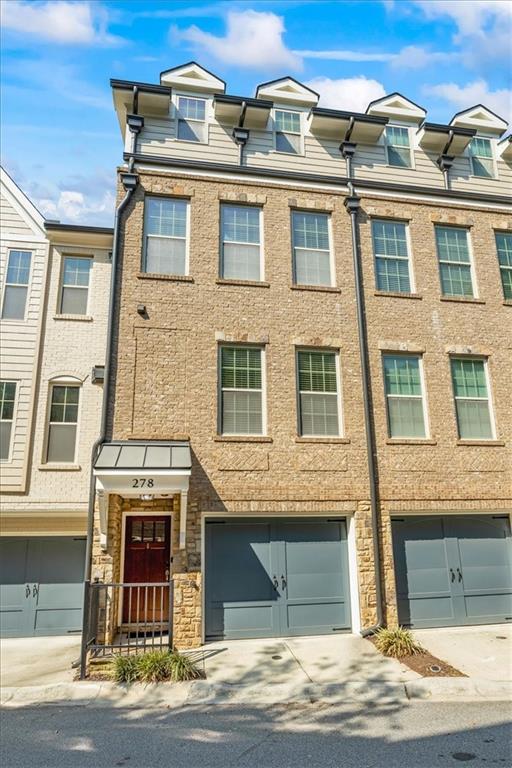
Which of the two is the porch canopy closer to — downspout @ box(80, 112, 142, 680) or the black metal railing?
downspout @ box(80, 112, 142, 680)

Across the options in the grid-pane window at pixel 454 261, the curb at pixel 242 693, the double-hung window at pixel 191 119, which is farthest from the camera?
the grid-pane window at pixel 454 261

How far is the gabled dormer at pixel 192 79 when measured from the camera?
41.1 ft

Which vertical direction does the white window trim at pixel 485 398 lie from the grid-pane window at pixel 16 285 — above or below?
below

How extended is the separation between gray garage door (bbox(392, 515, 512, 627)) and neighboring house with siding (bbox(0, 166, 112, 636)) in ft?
23.4

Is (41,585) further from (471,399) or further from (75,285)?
(471,399)

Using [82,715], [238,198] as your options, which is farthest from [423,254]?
[82,715]

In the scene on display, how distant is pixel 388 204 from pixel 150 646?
37.0 feet

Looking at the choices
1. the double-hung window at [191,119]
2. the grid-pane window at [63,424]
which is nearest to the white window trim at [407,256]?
the double-hung window at [191,119]

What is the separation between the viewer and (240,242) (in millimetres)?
11953

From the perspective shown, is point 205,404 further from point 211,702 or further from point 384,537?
point 211,702

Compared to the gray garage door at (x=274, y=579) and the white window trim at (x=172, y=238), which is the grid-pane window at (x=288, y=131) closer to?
the white window trim at (x=172, y=238)

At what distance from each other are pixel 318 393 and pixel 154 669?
6.29 meters

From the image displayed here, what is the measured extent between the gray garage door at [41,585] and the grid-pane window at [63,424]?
189cm

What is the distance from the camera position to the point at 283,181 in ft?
40.6
